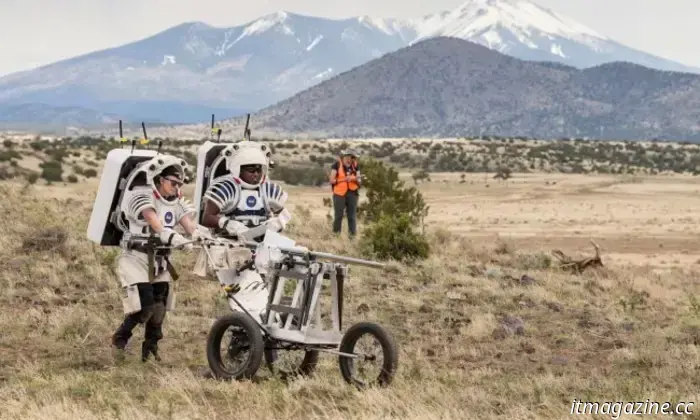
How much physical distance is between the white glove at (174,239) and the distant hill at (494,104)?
169 m

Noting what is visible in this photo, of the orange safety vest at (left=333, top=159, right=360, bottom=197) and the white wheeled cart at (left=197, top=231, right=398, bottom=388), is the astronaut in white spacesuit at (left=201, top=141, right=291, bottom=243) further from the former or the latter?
the orange safety vest at (left=333, top=159, right=360, bottom=197)

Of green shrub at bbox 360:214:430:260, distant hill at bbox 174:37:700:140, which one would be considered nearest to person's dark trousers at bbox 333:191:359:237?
green shrub at bbox 360:214:430:260

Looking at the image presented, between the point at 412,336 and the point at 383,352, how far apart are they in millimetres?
3373

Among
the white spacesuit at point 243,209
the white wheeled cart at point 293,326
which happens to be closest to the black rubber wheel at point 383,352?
the white wheeled cart at point 293,326

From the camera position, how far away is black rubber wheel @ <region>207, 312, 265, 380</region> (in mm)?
8297

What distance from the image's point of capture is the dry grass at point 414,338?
7672mm

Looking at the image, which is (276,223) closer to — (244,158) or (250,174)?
(250,174)

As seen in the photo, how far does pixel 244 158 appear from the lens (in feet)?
29.8

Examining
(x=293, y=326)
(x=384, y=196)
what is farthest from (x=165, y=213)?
(x=384, y=196)

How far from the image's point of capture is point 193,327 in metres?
11.6

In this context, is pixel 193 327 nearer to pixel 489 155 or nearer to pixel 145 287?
pixel 145 287

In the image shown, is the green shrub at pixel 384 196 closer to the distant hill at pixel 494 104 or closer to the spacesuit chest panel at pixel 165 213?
the spacesuit chest panel at pixel 165 213

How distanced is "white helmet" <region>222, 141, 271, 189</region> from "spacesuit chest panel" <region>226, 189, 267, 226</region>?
8 centimetres

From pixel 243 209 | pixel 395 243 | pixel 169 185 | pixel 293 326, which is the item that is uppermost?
pixel 169 185
